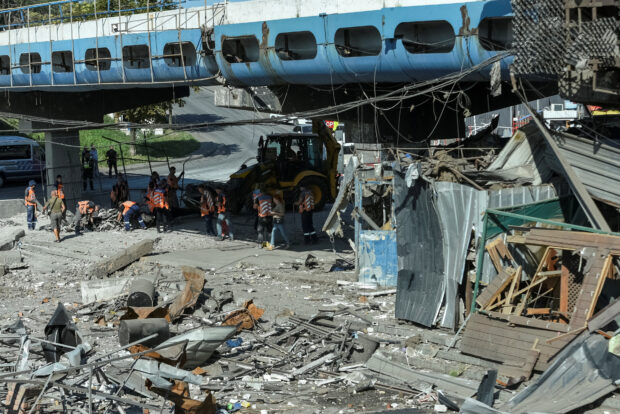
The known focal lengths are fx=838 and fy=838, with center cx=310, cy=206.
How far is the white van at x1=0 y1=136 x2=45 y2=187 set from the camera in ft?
117

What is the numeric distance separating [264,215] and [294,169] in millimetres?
5732

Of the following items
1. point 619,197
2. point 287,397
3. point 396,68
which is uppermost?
point 396,68

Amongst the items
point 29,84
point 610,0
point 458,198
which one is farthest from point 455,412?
point 29,84

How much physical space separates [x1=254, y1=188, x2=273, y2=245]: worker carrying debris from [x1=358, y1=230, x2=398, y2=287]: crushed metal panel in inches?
172

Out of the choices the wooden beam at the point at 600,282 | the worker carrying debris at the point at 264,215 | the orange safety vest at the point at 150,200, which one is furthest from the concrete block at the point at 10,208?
the wooden beam at the point at 600,282

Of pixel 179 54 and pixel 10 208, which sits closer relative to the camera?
pixel 179 54

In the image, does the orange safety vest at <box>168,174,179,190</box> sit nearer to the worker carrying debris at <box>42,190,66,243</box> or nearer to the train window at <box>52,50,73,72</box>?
the worker carrying debris at <box>42,190,66,243</box>

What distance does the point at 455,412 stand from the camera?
10289mm

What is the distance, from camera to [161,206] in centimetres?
2325

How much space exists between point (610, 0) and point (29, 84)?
20269 millimetres

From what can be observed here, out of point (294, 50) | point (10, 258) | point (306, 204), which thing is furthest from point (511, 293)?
point (10, 258)

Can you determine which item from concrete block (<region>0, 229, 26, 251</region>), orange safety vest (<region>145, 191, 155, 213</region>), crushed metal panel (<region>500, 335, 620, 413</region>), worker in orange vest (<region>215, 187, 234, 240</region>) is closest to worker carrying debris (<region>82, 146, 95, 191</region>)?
concrete block (<region>0, 229, 26, 251</region>)

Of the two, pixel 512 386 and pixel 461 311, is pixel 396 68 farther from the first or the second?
pixel 512 386

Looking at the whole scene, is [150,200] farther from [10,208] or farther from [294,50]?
[10,208]
